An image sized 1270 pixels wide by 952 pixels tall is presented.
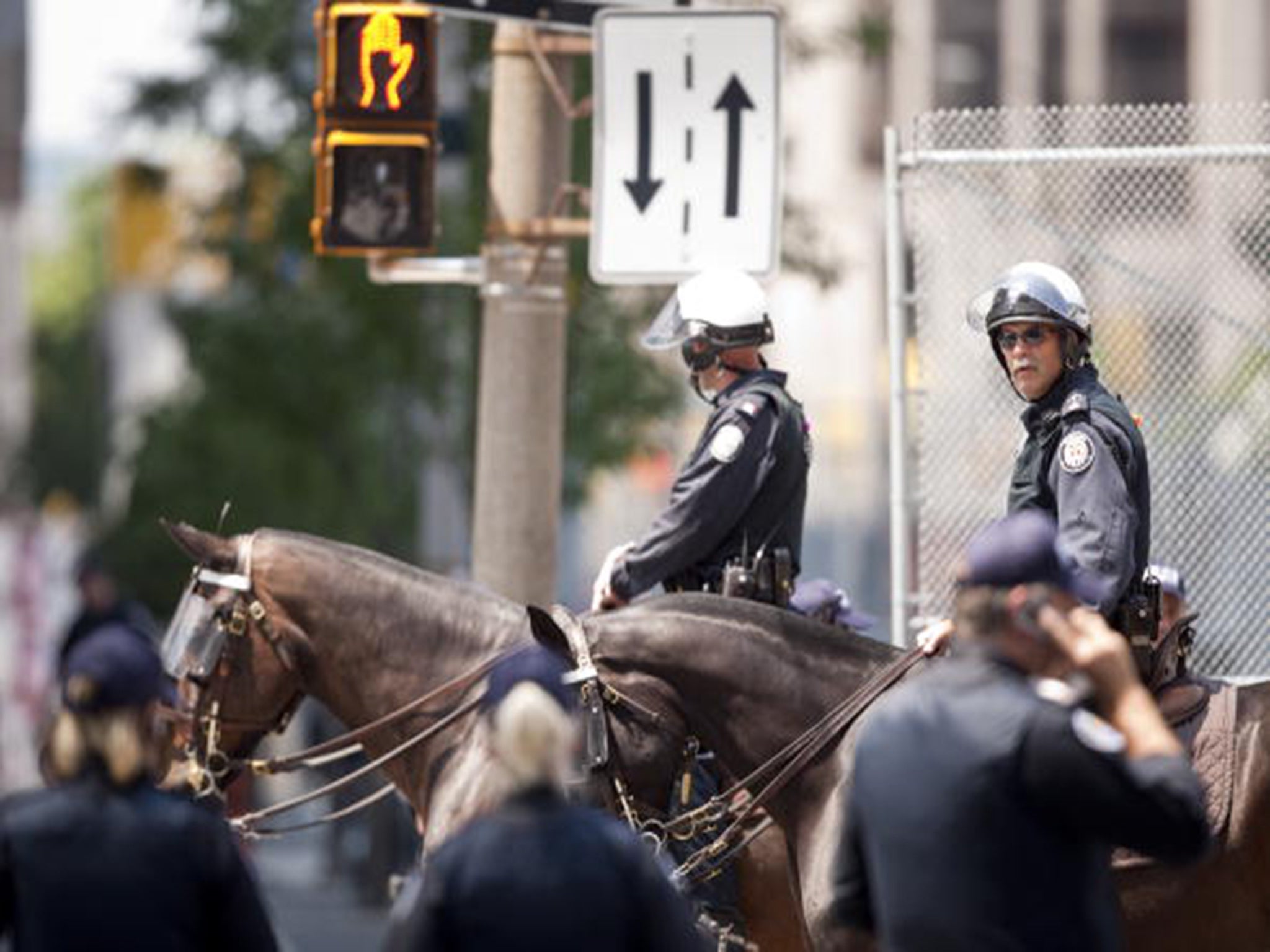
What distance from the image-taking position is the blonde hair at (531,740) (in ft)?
21.0

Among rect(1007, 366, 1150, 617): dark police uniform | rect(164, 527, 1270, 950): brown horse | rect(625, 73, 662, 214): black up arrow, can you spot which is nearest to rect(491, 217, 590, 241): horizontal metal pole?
rect(625, 73, 662, 214): black up arrow

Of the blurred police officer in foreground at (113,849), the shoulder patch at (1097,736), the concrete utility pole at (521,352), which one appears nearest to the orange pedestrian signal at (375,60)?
the concrete utility pole at (521,352)

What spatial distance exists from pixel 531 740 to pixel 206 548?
162 inches

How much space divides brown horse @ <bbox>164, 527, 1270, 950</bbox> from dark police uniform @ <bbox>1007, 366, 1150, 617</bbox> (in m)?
0.56

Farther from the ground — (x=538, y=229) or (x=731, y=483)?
(x=538, y=229)

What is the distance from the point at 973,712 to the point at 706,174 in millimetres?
6369

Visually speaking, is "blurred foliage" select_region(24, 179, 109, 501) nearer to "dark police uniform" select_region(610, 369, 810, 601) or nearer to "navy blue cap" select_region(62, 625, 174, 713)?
"dark police uniform" select_region(610, 369, 810, 601)

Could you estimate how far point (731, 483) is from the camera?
34.2 feet

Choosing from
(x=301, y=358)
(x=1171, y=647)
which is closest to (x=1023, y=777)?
(x=1171, y=647)

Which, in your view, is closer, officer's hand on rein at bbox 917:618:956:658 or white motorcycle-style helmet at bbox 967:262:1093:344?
officer's hand on rein at bbox 917:618:956:658

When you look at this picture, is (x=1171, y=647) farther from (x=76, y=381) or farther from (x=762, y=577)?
(x=76, y=381)

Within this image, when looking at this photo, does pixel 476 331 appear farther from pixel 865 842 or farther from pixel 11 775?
pixel 865 842

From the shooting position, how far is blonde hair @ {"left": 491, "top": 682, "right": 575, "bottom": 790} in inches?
252

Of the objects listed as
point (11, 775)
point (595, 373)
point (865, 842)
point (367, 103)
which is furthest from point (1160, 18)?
point (865, 842)
